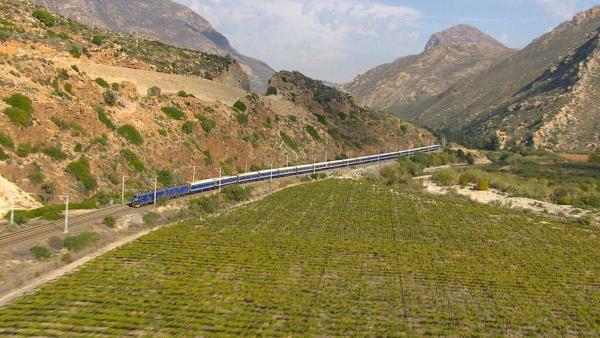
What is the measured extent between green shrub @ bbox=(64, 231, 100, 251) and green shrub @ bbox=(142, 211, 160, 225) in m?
7.22

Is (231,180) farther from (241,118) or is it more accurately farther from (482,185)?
(482,185)

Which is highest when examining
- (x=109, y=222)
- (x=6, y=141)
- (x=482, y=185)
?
(x=6, y=141)

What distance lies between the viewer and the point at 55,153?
4462 centimetres

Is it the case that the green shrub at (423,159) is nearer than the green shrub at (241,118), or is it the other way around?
the green shrub at (241,118)

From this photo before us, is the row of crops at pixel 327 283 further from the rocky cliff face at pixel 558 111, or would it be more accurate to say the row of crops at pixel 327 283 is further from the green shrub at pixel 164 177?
the rocky cliff face at pixel 558 111

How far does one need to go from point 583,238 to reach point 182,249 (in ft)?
114

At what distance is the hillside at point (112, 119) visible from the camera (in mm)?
44375

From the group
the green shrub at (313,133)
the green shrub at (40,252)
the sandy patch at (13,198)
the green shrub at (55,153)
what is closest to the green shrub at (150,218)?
the sandy patch at (13,198)

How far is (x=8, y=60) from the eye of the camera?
5175 centimetres

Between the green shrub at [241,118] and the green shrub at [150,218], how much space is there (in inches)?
1549

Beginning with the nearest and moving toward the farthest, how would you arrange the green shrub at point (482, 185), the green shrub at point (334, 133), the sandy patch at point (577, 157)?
the green shrub at point (482, 185) < the green shrub at point (334, 133) < the sandy patch at point (577, 157)

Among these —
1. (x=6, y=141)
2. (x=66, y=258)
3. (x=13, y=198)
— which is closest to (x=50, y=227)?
(x=13, y=198)

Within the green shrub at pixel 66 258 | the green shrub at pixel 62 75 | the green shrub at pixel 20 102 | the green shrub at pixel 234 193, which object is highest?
the green shrub at pixel 62 75

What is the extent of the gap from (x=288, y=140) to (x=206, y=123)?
24.4 m
